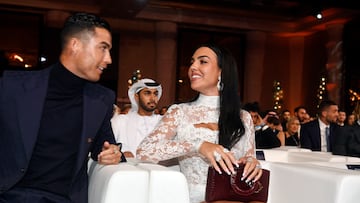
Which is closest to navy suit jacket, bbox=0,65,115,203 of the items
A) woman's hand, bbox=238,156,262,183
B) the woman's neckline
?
woman's hand, bbox=238,156,262,183

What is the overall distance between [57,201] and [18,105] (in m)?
0.40

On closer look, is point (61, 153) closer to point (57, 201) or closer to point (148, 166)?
point (57, 201)

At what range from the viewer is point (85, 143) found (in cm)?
204

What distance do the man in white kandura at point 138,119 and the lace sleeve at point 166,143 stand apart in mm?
2593

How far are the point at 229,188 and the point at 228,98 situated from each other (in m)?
0.57

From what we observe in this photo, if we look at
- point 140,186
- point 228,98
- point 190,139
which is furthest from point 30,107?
point 228,98

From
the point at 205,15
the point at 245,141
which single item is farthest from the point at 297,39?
the point at 245,141

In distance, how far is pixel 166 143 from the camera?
2490 millimetres

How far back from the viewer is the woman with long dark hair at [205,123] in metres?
2.54

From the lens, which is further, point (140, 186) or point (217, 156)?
point (217, 156)

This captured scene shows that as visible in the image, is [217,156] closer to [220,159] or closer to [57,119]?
[220,159]

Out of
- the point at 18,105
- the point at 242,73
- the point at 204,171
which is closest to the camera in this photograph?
the point at 18,105

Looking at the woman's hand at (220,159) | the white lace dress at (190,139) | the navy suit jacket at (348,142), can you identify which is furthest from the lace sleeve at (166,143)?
the navy suit jacket at (348,142)

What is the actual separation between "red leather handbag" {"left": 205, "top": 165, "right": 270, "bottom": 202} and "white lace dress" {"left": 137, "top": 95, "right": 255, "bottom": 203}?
188mm
